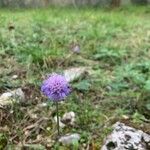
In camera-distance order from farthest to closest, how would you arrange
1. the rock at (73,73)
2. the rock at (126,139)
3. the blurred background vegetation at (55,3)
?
the blurred background vegetation at (55,3) → the rock at (73,73) → the rock at (126,139)

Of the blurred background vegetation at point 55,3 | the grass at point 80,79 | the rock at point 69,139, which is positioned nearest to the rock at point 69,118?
the grass at point 80,79

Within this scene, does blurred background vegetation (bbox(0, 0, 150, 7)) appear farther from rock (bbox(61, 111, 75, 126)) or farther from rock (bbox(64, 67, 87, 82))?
rock (bbox(61, 111, 75, 126))

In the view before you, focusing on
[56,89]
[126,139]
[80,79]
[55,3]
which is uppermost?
[56,89]

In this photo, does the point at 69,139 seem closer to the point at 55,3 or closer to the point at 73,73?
the point at 73,73

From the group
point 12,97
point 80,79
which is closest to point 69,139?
point 12,97

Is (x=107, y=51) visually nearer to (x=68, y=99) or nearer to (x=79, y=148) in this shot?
(x=68, y=99)

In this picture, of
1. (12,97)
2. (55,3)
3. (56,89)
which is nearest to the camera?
(56,89)

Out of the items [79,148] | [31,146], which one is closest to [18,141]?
[31,146]

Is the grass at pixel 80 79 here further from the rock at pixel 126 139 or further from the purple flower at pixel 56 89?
the purple flower at pixel 56 89
